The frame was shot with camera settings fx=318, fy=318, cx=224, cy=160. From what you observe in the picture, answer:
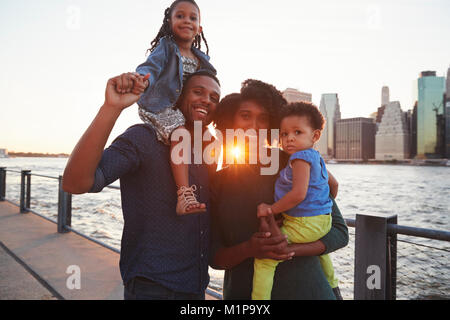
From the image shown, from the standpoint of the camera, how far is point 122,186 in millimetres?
1454

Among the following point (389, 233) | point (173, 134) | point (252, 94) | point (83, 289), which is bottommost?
point (83, 289)

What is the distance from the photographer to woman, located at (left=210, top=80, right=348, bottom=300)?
1.39 m

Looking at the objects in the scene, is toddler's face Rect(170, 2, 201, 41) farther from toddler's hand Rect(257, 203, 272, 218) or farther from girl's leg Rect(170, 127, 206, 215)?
toddler's hand Rect(257, 203, 272, 218)

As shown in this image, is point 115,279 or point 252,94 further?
point 115,279

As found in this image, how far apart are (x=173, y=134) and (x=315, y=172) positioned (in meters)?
0.71

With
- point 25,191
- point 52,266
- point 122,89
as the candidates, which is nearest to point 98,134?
point 122,89

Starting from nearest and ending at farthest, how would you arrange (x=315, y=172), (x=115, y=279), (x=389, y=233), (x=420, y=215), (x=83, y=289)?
(x=315, y=172) → (x=389, y=233) → (x=83, y=289) → (x=115, y=279) → (x=420, y=215)

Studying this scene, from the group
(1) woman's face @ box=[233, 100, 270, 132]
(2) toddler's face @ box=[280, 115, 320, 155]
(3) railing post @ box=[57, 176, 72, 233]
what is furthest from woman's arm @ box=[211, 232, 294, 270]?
(3) railing post @ box=[57, 176, 72, 233]

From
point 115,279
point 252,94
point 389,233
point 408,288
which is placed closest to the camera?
point 252,94

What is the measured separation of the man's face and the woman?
15 centimetres

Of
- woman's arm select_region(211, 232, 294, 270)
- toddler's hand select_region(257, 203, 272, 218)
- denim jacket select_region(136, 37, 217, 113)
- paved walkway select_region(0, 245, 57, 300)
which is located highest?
denim jacket select_region(136, 37, 217, 113)

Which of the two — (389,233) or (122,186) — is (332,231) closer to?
(389,233)
